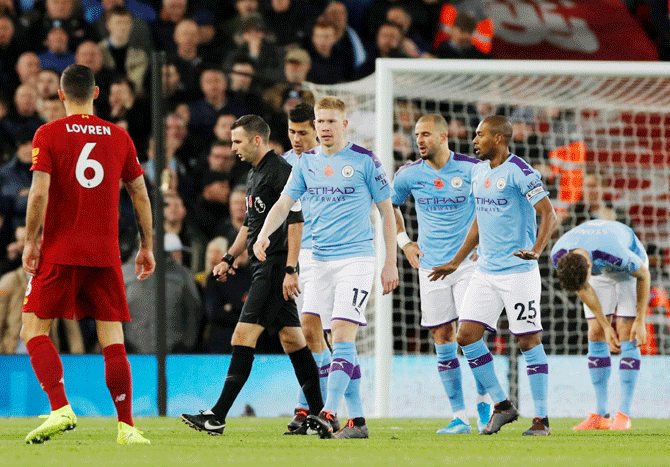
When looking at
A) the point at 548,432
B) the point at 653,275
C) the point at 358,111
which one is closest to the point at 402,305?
the point at 358,111

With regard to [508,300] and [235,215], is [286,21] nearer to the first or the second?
[235,215]

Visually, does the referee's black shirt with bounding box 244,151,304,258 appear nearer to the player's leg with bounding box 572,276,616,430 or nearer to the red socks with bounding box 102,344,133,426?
the red socks with bounding box 102,344,133,426

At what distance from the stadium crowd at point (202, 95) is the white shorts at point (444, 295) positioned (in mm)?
2577

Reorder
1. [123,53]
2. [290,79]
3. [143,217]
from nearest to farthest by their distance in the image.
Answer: [143,217] → [123,53] → [290,79]

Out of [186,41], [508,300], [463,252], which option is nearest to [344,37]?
[186,41]

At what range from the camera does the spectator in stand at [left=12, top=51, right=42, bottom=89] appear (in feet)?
34.7

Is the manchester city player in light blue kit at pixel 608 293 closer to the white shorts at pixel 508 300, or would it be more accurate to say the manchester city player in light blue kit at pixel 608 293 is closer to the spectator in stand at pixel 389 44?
the white shorts at pixel 508 300

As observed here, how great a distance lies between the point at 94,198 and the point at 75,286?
1.45ft

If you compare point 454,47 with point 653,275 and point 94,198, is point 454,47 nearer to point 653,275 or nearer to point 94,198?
point 653,275

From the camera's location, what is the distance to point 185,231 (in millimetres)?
9633

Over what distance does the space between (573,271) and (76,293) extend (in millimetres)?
3252

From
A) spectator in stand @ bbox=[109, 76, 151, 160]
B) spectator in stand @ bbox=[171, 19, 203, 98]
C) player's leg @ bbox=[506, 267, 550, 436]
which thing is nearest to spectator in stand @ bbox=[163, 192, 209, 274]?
spectator in stand @ bbox=[109, 76, 151, 160]

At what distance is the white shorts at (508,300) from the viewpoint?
6270mm

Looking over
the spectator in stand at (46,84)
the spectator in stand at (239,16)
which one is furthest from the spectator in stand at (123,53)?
the spectator in stand at (239,16)
